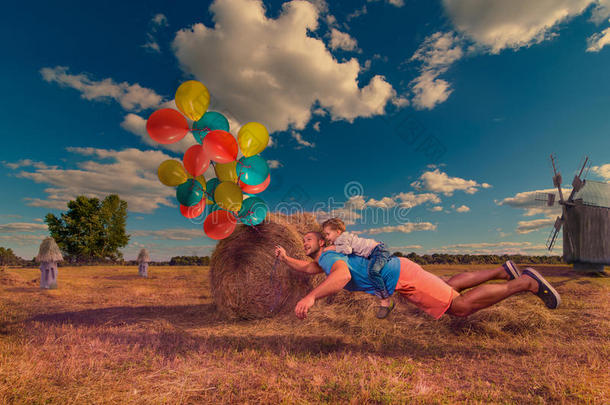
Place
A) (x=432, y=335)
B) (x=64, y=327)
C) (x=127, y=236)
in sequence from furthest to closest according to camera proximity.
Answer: (x=127, y=236), (x=64, y=327), (x=432, y=335)

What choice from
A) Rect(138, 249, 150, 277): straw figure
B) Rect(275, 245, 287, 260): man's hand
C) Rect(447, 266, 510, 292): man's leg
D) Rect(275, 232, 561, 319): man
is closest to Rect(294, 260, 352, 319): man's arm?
Rect(275, 232, 561, 319): man

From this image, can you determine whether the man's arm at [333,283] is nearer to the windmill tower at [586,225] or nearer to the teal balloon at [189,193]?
the teal balloon at [189,193]

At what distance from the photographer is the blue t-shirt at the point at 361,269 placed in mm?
3584

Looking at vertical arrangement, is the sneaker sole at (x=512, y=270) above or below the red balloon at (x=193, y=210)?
below

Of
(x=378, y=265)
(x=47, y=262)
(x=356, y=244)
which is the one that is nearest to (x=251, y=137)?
(x=356, y=244)

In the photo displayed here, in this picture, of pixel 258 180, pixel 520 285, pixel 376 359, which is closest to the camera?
pixel 520 285

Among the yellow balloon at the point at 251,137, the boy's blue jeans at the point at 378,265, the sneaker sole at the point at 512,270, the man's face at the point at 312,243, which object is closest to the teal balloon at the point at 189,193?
the yellow balloon at the point at 251,137

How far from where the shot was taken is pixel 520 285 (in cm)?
352

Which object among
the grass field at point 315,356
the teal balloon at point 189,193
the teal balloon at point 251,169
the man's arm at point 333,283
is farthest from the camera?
the teal balloon at point 251,169

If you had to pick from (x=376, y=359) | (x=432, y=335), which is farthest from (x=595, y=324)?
(x=376, y=359)

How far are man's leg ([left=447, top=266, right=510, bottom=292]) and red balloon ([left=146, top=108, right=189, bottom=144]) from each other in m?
5.20

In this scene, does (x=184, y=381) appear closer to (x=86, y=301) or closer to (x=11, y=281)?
(x=86, y=301)

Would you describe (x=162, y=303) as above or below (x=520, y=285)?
below

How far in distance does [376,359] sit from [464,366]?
99 centimetres
